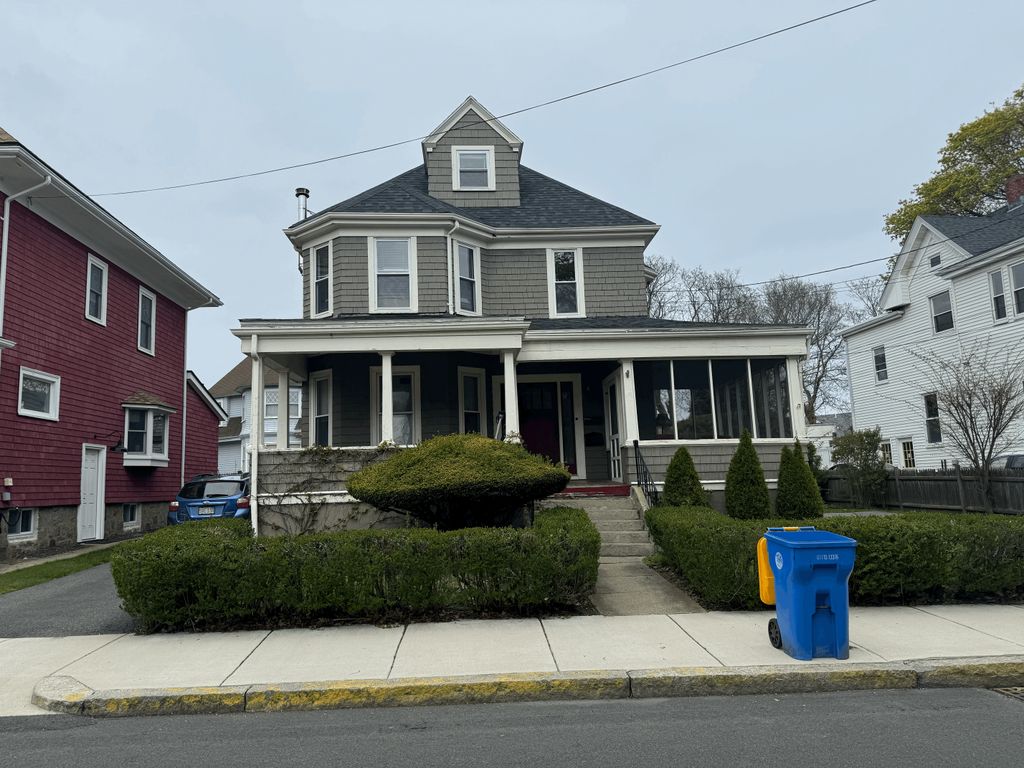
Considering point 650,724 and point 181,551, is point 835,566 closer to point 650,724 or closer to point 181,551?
point 650,724

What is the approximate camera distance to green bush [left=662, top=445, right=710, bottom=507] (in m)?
12.0

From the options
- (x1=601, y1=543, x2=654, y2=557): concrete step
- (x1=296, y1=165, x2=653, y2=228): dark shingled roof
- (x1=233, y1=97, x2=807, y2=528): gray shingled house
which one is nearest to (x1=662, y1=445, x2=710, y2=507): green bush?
(x1=601, y1=543, x2=654, y2=557): concrete step

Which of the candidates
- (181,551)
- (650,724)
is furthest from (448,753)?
(181,551)

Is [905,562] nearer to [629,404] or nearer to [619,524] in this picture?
[619,524]

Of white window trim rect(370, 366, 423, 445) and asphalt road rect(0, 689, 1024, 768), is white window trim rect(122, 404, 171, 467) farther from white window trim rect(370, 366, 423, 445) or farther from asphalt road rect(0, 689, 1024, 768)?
asphalt road rect(0, 689, 1024, 768)

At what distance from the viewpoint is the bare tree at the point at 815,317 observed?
43.5 metres

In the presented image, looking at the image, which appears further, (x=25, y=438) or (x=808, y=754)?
(x=25, y=438)

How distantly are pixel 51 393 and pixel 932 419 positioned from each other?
2550cm

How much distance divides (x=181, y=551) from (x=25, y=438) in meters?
9.30

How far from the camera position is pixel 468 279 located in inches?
661

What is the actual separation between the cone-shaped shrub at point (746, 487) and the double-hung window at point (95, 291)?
14488 millimetres

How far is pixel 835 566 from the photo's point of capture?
19.7 feet

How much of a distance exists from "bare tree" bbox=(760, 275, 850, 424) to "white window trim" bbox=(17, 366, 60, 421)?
3719 cm

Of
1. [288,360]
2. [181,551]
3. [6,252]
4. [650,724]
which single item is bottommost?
[650,724]
